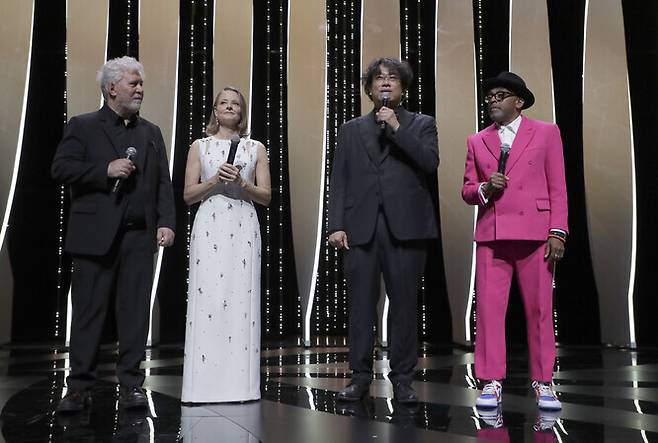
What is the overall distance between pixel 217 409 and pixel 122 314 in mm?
533

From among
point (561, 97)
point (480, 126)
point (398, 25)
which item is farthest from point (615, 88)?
point (398, 25)

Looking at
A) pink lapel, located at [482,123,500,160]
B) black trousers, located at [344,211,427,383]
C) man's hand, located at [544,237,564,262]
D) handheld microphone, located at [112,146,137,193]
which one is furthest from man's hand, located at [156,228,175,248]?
man's hand, located at [544,237,564,262]

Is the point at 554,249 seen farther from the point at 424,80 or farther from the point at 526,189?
the point at 424,80

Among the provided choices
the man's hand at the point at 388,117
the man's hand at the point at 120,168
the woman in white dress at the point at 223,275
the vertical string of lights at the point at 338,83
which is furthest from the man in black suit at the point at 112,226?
the vertical string of lights at the point at 338,83

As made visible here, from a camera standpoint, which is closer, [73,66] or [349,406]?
[349,406]

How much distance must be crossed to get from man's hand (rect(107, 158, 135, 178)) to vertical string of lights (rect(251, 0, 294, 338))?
271 cm

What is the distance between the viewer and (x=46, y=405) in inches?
111

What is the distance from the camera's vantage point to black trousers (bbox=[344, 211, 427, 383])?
9.29 feet

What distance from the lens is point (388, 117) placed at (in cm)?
271

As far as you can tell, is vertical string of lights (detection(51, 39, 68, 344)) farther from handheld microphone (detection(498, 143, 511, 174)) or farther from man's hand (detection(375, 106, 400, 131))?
handheld microphone (detection(498, 143, 511, 174))

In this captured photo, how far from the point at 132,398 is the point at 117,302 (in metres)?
0.38

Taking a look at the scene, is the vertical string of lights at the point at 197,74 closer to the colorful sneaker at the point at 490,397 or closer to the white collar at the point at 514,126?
the white collar at the point at 514,126

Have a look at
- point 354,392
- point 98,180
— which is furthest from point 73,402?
point 354,392

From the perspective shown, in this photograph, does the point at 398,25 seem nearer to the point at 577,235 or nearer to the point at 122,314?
the point at 577,235
